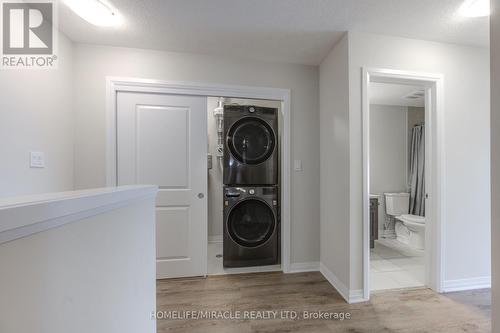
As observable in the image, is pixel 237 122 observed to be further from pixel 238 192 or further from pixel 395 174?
pixel 395 174

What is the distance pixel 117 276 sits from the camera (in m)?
0.89

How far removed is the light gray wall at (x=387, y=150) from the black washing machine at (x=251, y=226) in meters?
2.26

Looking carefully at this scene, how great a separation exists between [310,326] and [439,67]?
2.51m

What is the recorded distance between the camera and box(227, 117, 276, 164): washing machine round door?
8.57 feet

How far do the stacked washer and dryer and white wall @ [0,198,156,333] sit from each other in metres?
1.46

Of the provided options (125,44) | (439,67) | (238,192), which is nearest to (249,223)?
(238,192)

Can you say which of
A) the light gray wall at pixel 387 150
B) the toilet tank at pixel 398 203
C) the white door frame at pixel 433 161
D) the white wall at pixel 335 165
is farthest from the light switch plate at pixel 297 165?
the toilet tank at pixel 398 203

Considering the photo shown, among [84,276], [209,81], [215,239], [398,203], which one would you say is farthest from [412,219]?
[84,276]

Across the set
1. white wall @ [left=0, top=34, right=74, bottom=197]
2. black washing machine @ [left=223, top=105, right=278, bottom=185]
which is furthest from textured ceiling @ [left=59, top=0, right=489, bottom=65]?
black washing machine @ [left=223, top=105, right=278, bottom=185]

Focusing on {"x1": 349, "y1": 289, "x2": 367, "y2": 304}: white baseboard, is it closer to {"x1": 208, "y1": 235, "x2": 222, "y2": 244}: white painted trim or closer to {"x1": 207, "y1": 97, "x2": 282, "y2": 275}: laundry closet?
{"x1": 207, "y1": 97, "x2": 282, "y2": 275}: laundry closet

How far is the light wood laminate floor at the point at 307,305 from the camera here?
1616 mm

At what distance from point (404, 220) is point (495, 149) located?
2.77m

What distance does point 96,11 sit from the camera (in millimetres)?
1698

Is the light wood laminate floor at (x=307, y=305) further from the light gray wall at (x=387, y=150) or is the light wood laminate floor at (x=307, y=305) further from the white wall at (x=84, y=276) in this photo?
the light gray wall at (x=387, y=150)
